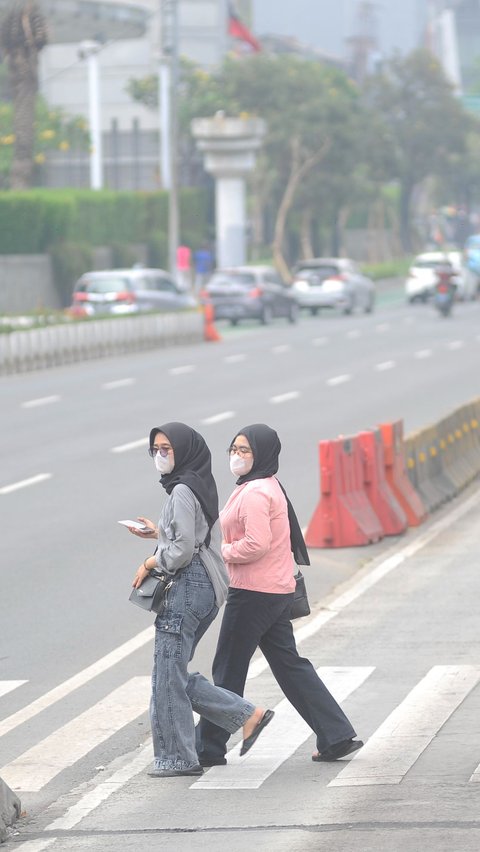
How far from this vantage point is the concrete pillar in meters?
68.4

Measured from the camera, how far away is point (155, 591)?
320 inches

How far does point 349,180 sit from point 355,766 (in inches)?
2926

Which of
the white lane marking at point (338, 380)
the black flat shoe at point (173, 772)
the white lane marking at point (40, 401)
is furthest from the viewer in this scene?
the white lane marking at point (338, 380)

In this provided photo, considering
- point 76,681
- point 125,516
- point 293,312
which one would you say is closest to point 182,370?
point 293,312

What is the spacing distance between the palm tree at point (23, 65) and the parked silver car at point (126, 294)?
10557mm

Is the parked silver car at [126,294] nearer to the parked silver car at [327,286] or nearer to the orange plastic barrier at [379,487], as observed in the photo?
the parked silver car at [327,286]

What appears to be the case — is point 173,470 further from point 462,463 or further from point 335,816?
point 462,463

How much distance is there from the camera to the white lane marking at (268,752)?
26.7 ft

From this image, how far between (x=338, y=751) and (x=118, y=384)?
79.7 feet

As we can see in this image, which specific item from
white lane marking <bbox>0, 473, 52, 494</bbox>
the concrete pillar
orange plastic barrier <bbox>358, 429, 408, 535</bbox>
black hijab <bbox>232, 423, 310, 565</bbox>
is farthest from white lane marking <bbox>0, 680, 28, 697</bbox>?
the concrete pillar

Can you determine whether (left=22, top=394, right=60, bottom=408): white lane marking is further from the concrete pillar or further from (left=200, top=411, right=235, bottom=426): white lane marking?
the concrete pillar

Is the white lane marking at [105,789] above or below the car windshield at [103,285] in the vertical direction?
above

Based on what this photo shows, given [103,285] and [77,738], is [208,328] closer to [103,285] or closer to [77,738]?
[103,285]

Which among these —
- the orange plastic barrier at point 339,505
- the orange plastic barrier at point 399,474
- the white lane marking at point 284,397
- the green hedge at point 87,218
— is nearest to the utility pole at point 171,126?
the green hedge at point 87,218
